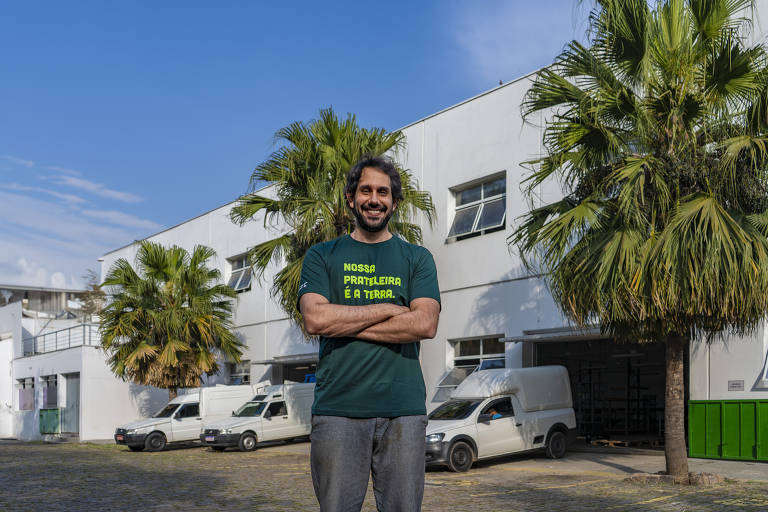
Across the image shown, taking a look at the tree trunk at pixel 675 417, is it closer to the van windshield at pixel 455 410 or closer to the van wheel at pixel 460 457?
the van wheel at pixel 460 457

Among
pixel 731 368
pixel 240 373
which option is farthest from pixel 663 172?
pixel 240 373

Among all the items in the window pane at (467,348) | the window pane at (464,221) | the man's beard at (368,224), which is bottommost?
the window pane at (467,348)

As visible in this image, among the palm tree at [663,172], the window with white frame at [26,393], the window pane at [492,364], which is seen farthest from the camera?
the window with white frame at [26,393]

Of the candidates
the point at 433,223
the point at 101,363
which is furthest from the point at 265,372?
the point at 433,223

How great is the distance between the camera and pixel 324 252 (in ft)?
11.0

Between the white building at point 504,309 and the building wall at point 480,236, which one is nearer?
the white building at point 504,309

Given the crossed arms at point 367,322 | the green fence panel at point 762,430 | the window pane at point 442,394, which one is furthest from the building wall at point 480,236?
the crossed arms at point 367,322

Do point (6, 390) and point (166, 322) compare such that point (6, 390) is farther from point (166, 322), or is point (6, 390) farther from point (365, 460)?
point (365, 460)

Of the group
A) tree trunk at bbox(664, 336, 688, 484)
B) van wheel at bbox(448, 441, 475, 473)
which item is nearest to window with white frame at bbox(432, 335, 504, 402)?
van wheel at bbox(448, 441, 475, 473)

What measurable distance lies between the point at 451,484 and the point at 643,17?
303 inches

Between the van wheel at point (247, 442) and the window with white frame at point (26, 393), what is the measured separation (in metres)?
22.2

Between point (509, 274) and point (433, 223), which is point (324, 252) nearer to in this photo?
point (509, 274)

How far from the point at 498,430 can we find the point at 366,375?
1342 centimetres

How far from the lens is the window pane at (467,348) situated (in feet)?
69.6
